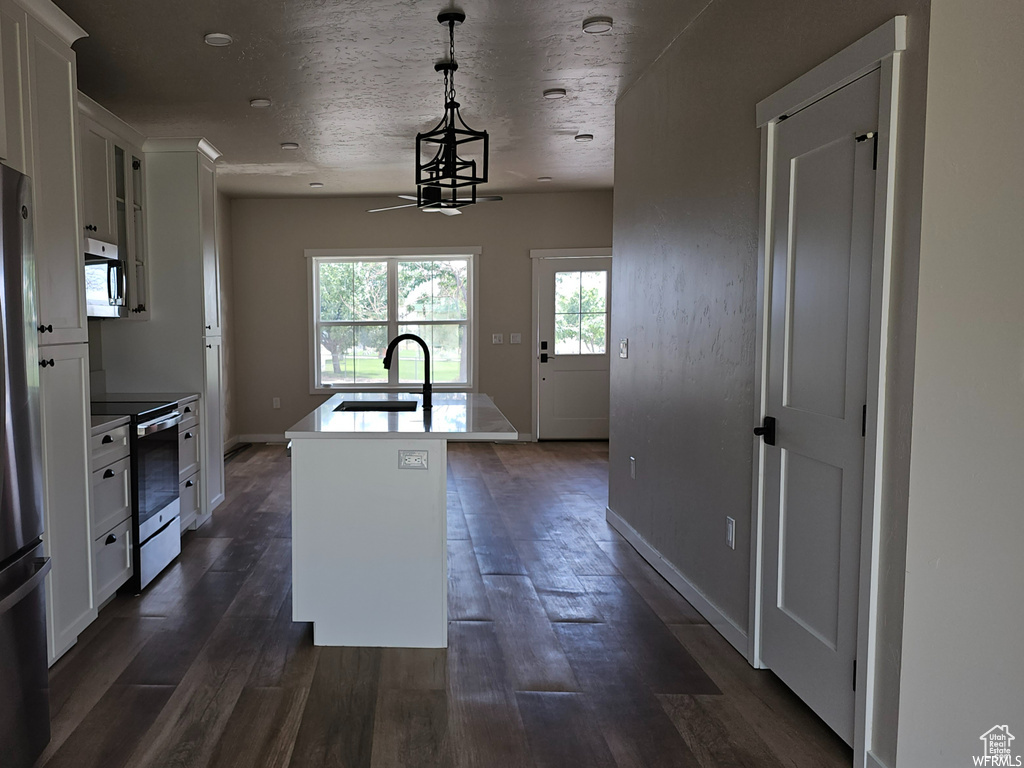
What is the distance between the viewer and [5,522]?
200 cm

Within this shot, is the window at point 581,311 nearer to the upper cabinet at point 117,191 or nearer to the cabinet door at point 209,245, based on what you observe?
the cabinet door at point 209,245

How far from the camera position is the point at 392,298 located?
775cm

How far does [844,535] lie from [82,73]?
4151mm

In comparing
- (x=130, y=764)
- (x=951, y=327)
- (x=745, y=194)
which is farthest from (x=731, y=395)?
(x=130, y=764)

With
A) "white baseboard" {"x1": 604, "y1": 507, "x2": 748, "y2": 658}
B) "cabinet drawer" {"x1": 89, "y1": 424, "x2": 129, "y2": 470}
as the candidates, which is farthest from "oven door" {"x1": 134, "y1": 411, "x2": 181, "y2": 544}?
"white baseboard" {"x1": 604, "y1": 507, "x2": 748, "y2": 658}

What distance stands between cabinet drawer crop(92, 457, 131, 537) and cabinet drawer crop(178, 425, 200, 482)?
0.77 metres

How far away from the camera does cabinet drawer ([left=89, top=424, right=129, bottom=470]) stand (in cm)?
311

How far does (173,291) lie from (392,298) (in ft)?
10.9

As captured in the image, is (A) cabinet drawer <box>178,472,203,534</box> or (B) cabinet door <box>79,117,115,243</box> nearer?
(B) cabinet door <box>79,117,115,243</box>

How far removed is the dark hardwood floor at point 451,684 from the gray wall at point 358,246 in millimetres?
4008

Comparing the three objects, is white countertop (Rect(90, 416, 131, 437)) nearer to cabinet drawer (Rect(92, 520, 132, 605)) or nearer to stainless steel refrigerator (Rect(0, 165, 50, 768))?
cabinet drawer (Rect(92, 520, 132, 605))

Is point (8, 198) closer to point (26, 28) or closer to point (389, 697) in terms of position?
point (26, 28)

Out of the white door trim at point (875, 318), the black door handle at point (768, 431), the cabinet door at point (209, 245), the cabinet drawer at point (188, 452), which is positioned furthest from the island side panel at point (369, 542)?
the cabinet door at point (209, 245)

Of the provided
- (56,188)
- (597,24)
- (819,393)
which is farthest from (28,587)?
(597,24)
